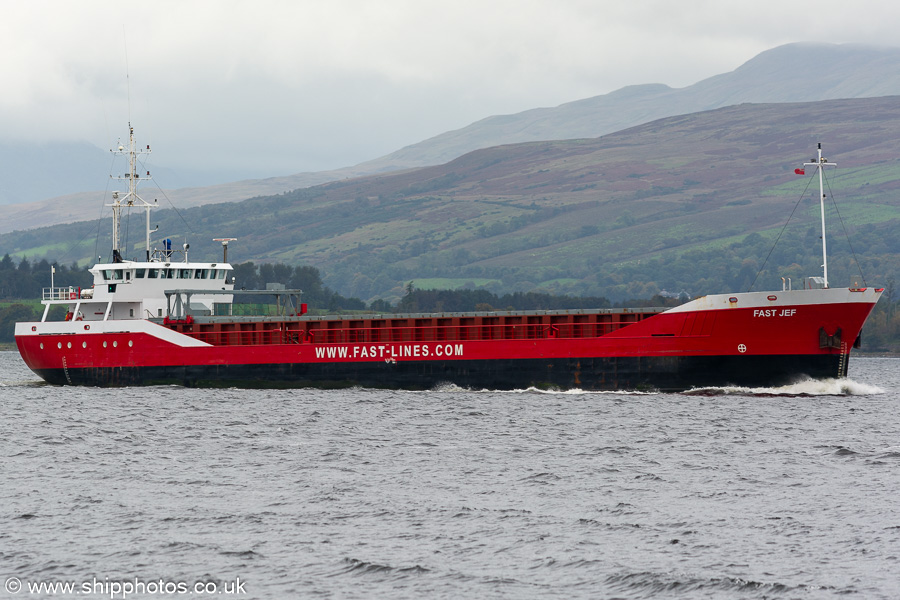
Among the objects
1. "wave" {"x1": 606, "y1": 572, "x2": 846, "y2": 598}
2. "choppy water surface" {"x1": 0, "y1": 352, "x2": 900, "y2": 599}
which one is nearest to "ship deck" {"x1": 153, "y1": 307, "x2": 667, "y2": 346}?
"choppy water surface" {"x1": 0, "y1": 352, "x2": 900, "y2": 599}

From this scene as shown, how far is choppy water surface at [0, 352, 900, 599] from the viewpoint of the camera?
56.5ft

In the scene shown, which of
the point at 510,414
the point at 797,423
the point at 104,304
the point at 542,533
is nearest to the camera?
Result: the point at 542,533

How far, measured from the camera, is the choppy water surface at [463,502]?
1723 centimetres

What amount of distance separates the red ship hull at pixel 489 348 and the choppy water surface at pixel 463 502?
3.40m

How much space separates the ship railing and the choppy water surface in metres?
6.34

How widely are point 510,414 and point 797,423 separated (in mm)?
9731

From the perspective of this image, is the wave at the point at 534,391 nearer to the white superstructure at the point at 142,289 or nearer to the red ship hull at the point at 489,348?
the red ship hull at the point at 489,348

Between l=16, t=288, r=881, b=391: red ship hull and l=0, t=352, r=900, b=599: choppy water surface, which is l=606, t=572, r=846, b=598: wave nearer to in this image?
l=0, t=352, r=900, b=599: choppy water surface

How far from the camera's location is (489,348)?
147 feet

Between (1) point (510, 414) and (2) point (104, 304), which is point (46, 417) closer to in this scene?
(2) point (104, 304)

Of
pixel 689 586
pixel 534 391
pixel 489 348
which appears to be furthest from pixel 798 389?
pixel 689 586

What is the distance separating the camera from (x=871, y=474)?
1009 inches

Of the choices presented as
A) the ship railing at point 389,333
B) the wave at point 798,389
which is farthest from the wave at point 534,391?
the wave at point 798,389

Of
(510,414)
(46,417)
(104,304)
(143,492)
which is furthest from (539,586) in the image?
(104,304)
